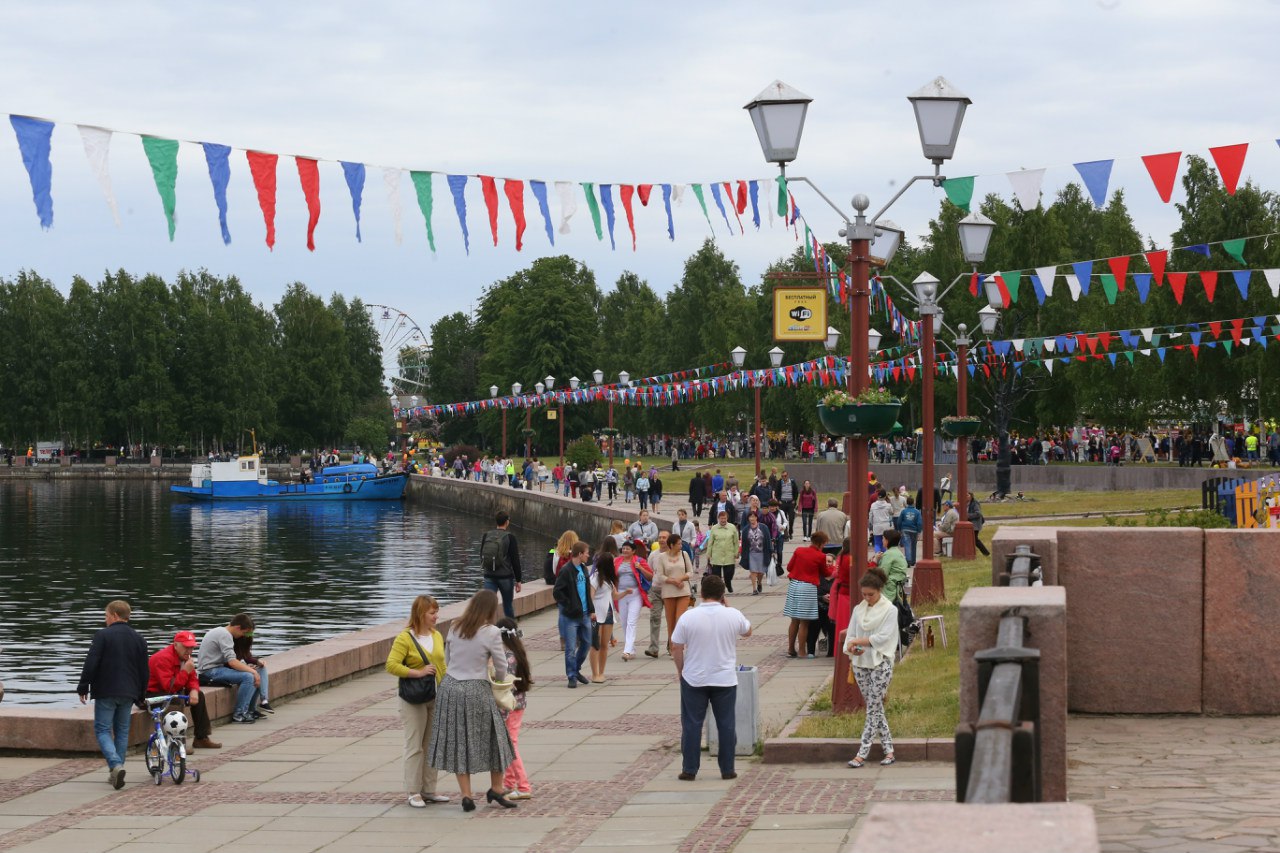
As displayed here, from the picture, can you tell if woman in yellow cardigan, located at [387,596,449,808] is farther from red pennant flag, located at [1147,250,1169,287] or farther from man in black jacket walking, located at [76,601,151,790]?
red pennant flag, located at [1147,250,1169,287]

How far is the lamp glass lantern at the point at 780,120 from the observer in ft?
43.6

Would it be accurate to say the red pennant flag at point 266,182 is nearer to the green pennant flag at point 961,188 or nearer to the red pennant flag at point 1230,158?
the green pennant flag at point 961,188

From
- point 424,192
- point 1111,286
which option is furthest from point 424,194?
point 1111,286

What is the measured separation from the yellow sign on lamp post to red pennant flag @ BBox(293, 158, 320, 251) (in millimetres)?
4823

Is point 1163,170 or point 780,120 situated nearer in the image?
point 780,120

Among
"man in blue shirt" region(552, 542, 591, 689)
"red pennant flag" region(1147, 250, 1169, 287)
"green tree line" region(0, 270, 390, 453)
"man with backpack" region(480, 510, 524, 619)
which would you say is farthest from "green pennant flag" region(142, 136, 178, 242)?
"green tree line" region(0, 270, 390, 453)

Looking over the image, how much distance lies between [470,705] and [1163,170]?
32.8 ft

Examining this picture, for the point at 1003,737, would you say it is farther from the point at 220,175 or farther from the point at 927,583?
the point at 927,583

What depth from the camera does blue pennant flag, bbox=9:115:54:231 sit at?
Answer: 1427cm

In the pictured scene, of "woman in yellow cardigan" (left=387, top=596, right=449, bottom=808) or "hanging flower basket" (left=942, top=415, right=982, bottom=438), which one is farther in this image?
"hanging flower basket" (left=942, top=415, right=982, bottom=438)

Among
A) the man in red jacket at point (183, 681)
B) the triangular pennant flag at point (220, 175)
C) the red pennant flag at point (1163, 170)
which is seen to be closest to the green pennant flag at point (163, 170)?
the triangular pennant flag at point (220, 175)

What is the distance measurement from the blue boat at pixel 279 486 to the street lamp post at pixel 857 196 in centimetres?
7866

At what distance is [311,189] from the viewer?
16734 millimetres

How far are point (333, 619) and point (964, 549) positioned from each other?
13.3 m
